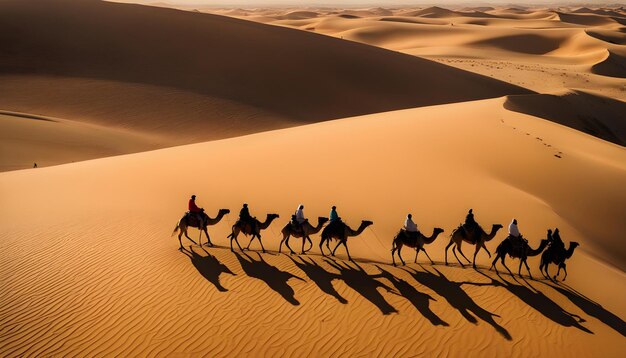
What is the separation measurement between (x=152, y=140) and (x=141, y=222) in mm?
16361

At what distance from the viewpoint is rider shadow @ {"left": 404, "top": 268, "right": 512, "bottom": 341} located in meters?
8.99

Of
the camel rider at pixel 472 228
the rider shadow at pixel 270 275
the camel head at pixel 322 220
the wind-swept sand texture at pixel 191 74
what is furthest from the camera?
the wind-swept sand texture at pixel 191 74

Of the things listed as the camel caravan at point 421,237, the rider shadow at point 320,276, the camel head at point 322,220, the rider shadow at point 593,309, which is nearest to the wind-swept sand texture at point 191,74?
the camel caravan at point 421,237

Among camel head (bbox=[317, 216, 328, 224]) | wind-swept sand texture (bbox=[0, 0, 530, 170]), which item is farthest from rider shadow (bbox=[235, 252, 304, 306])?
wind-swept sand texture (bbox=[0, 0, 530, 170])

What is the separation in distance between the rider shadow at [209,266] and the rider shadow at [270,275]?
1.60 feet

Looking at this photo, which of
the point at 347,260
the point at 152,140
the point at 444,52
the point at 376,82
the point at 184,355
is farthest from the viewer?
the point at 444,52

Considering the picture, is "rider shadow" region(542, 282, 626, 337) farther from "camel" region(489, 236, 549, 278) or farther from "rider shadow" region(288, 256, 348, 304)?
"rider shadow" region(288, 256, 348, 304)

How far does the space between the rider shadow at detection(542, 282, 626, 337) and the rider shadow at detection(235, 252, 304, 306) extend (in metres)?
5.78

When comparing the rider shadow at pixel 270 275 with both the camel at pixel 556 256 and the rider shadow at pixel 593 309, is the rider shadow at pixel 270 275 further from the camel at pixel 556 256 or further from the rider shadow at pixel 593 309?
the rider shadow at pixel 593 309

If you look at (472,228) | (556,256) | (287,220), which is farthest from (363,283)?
(556,256)

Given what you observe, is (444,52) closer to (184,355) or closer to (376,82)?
(376,82)

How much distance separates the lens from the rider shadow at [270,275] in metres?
9.86

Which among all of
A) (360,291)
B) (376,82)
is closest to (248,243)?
(360,291)

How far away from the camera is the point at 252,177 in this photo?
641 inches
